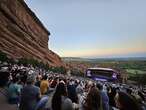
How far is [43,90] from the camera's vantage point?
32.5 ft

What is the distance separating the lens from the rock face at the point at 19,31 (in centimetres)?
6769

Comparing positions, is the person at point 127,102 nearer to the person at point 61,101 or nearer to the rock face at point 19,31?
the person at point 61,101

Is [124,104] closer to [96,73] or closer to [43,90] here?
[43,90]

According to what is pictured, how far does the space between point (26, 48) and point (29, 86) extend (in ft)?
247

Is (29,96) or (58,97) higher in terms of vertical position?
(58,97)

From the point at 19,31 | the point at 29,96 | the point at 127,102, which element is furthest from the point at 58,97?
the point at 19,31

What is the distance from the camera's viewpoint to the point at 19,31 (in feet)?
252

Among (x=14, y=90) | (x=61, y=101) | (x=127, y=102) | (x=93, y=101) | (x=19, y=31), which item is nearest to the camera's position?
(x=127, y=102)

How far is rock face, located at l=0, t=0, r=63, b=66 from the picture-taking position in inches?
2665

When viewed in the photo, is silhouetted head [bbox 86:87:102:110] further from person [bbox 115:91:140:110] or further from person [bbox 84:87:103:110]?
person [bbox 115:91:140:110]

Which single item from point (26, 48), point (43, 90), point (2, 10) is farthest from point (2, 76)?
point (26, 48)

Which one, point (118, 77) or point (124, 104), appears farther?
point (118, 77)

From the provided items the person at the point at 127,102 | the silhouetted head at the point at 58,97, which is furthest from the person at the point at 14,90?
the person at the point at 127,102

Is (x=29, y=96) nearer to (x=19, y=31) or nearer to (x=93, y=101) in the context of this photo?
(x=93, y=101)
